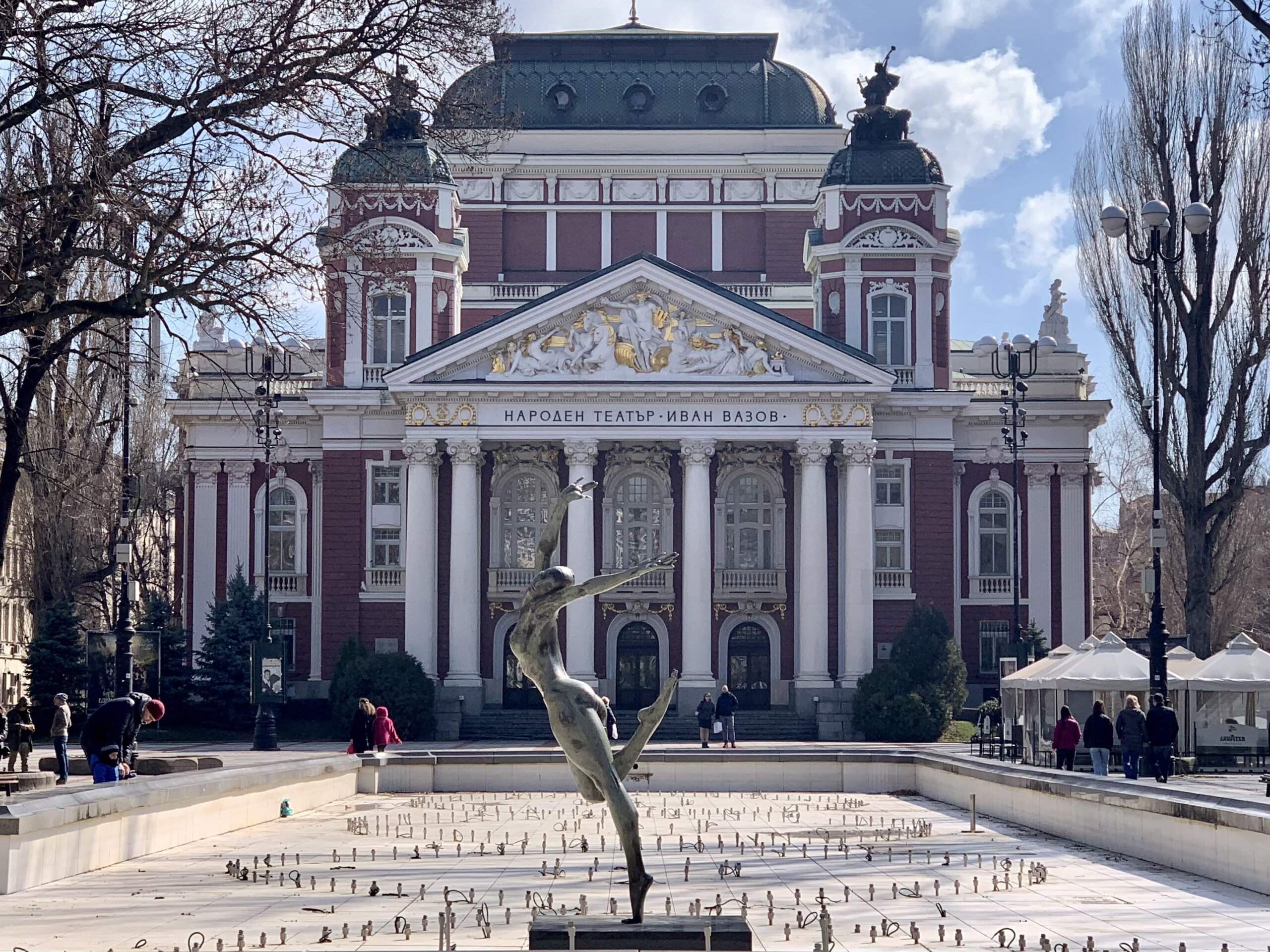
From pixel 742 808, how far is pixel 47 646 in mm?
30871

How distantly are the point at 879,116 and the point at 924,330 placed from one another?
23.7ft

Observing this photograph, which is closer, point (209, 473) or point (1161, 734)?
point (1161, 734)

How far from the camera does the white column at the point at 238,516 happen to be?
6412 cm

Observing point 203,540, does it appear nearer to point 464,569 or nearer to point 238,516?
point 238,516

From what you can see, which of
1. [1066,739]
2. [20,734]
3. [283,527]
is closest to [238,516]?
[283,527]

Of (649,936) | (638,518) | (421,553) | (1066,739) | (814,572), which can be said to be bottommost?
(649,936)

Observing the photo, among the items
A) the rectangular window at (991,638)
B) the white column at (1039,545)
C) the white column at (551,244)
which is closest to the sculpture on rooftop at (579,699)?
the rectangular window at (991,638)

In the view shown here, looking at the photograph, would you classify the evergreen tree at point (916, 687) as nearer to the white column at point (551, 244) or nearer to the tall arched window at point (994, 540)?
the tall arched window at point (994, 540)

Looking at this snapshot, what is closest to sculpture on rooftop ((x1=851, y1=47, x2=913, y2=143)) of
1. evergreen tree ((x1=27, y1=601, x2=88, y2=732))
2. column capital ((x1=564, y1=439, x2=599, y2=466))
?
column capital ((x1=564, y1=439, x2=599, y2=466))

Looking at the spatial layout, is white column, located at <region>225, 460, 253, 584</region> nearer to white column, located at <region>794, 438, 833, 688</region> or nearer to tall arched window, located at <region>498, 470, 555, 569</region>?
tall arched window, located at <region>498, 470, 555, 569</region>

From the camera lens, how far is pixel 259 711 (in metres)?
48.5

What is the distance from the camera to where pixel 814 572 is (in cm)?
5862

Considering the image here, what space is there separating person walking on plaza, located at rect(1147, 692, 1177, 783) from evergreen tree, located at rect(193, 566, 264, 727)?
32.1m

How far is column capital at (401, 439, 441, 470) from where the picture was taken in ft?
193
